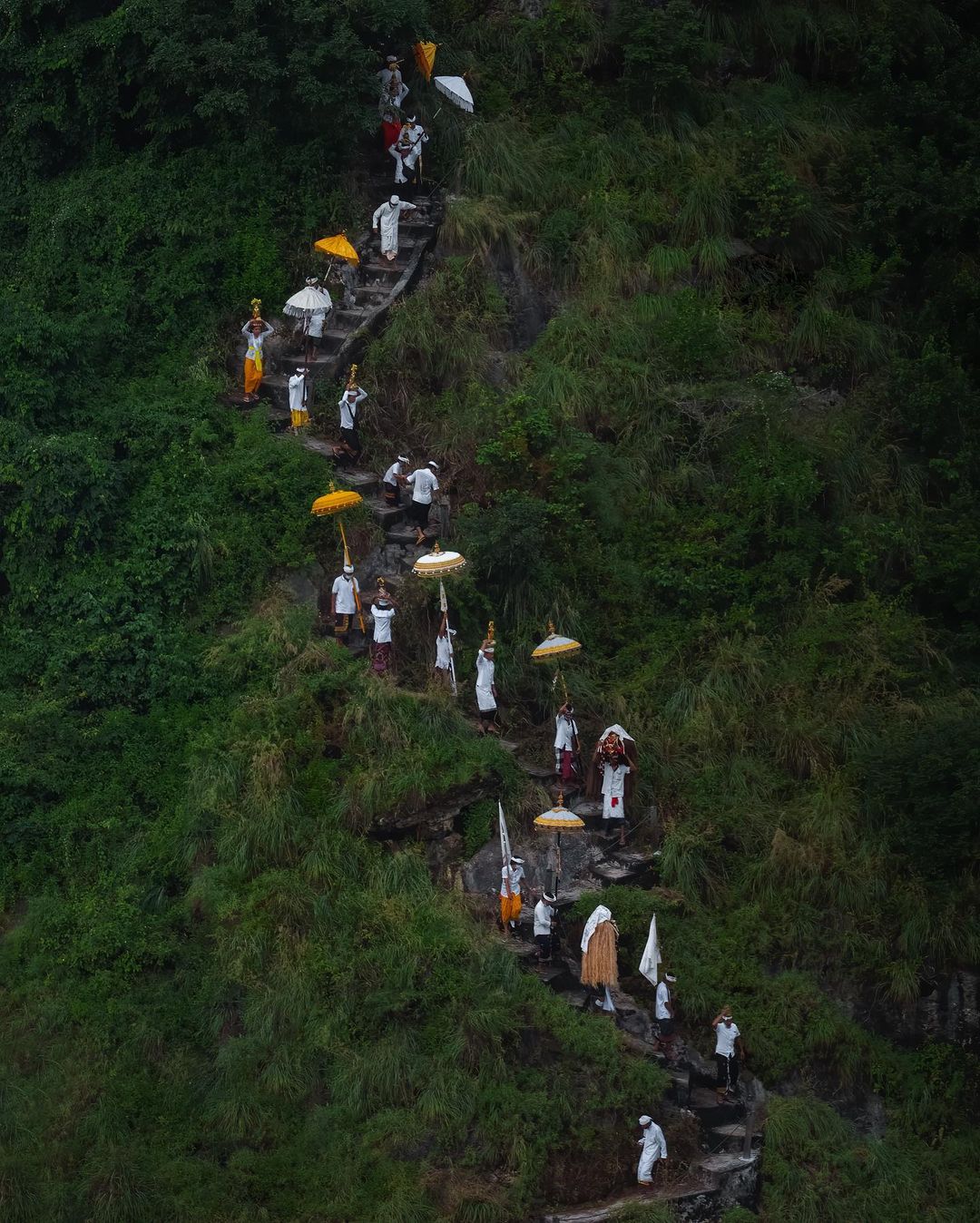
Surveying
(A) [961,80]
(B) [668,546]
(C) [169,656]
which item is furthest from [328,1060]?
(A) [961,80]

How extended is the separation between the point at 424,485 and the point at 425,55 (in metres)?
6.78

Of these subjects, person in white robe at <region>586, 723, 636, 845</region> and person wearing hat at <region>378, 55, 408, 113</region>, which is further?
person wearing hat at <region>378, 55, 408, 113</region>

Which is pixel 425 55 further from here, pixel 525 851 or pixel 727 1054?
pixel 727 1054

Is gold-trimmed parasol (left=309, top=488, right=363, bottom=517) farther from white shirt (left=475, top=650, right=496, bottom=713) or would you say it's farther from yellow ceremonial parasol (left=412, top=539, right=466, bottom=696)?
white shirt (left=475, top=650, right=496, bottom=713)

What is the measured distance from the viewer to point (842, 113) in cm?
2508

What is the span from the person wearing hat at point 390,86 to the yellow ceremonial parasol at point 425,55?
33cm

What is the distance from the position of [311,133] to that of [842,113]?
7880 millimetres

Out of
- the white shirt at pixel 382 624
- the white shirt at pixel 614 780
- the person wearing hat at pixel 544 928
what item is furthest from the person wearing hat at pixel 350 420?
the person wearing hat at pixel 544 928

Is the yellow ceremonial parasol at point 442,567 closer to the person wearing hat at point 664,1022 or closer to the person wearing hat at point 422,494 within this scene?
the person wearing hat at point 422,494

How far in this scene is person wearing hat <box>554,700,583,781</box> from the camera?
18812mm

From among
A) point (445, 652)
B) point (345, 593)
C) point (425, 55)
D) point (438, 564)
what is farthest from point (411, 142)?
point (445, 652)

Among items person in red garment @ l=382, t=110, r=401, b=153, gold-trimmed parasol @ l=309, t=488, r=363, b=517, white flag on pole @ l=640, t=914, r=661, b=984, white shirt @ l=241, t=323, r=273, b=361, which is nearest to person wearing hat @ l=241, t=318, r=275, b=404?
white shirt @ l=241, t=323, r=273, b=361

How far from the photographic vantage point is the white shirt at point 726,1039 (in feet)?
56.7

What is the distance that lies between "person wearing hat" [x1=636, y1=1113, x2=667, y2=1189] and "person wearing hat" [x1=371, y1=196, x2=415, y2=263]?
39.1ft
